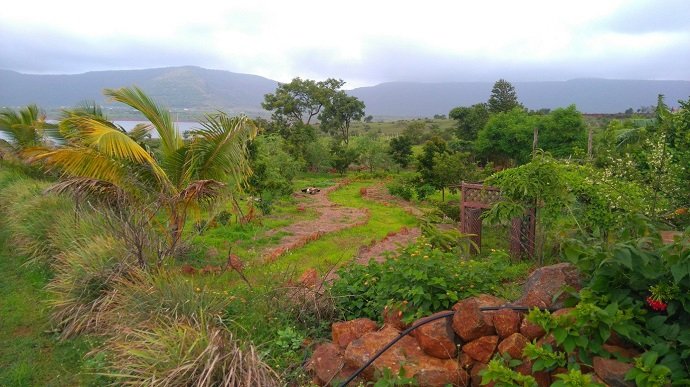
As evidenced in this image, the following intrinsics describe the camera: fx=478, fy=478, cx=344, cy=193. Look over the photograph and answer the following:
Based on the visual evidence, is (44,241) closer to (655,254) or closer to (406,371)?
(406,371)

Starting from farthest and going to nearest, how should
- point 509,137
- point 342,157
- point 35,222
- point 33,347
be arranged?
point 342,157 < point 509,137 < point 35,222 < point 33,347

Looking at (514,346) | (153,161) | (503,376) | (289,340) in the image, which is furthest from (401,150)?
(503,376)

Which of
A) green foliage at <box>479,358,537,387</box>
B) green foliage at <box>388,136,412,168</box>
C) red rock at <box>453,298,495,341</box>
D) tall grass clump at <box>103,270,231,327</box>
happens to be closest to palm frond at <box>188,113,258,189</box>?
tall grass clump at <box>103,270,231,327</box>

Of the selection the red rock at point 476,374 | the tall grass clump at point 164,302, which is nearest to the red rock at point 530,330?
the red rock at point 476,374

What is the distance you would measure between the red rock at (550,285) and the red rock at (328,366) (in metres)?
1.34

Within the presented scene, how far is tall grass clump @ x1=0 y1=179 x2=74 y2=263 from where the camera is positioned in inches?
321

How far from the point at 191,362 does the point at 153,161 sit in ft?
12.7

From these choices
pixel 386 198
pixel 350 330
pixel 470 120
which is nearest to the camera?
pixel 350 330

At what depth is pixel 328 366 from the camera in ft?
11.6

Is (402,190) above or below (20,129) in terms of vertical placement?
below

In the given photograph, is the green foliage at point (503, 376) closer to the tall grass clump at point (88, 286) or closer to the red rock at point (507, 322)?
the red rock at point (507, 322)

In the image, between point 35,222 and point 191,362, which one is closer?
point 191,362

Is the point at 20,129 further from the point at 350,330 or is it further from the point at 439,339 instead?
the point at 439,339

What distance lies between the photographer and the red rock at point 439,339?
10.7ft
